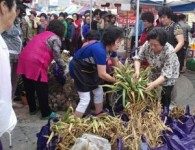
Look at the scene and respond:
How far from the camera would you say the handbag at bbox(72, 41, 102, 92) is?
14.3 ft

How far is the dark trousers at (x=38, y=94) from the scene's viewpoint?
511 cm

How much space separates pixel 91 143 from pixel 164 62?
1732mm

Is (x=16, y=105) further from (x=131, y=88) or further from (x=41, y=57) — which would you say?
(x=131, y=88)

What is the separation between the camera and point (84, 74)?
4414 mm

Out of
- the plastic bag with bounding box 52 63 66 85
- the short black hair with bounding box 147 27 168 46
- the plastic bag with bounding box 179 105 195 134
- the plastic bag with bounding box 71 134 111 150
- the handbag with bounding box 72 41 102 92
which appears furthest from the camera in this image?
the plastic bag with bounding box 52 63 66 85

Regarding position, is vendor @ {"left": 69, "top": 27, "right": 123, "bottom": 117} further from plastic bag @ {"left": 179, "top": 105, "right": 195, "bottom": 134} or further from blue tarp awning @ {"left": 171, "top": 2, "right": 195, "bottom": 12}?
blue tarp awning @ {"left": 171, "top": 2, "right": 195, "bottom": 12}

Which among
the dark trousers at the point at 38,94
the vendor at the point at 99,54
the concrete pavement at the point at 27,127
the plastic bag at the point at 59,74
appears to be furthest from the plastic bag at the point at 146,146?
the plastic bag at the point at 59,74

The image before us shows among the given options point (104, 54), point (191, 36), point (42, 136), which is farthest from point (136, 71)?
point (191, 36)

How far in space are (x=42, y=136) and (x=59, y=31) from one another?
6.59 feet

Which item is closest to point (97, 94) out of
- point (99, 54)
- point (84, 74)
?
point (84, 74)

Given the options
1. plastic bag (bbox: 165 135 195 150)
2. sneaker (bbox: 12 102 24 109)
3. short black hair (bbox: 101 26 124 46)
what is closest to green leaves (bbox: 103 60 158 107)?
short black hair (bbox: 101 26 124 46)

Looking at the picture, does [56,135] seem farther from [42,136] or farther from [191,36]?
[191,36]

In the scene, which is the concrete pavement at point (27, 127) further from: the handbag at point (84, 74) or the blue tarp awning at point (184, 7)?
the blue tarp awning at point (184, 7)

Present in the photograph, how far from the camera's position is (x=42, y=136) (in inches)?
141
